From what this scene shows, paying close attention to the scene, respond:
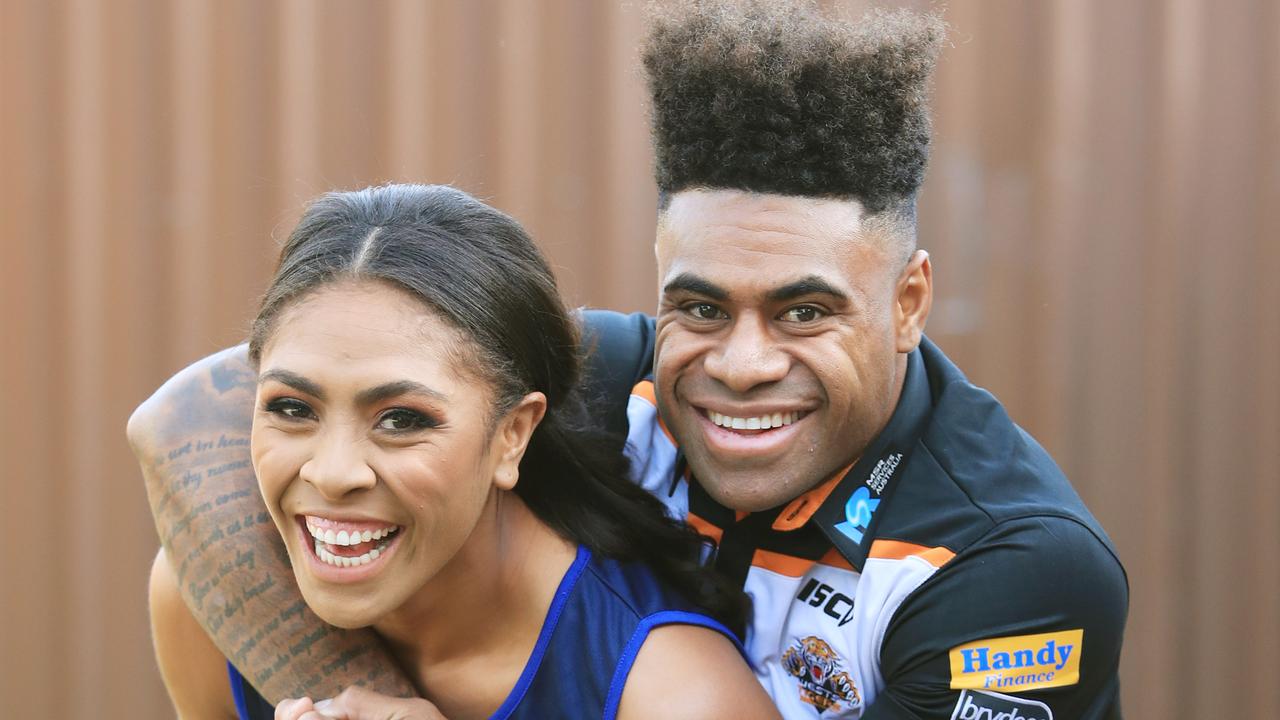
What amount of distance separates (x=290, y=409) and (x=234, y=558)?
354 mm

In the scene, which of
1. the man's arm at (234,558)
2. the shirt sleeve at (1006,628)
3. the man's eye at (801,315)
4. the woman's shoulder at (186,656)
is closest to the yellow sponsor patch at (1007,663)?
the shirt sleeve at (1006,628)

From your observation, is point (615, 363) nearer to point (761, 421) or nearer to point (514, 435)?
point (761, 421)

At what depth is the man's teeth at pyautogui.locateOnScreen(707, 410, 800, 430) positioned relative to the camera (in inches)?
75.3

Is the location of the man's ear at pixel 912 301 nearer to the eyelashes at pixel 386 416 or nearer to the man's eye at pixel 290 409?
the eyelashes at pixel 386 416

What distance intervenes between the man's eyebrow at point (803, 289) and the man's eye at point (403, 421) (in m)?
0.54

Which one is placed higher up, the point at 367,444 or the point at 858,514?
the point at 367,444

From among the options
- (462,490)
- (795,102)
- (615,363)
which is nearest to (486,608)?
(462,490)

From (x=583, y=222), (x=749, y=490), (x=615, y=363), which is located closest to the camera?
(x=749, y=490)

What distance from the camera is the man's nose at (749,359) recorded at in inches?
72.8

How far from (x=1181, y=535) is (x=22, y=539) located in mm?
2719

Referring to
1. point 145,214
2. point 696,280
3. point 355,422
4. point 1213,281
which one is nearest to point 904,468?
point 696,280

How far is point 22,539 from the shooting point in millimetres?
3033

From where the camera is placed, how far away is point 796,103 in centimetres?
186

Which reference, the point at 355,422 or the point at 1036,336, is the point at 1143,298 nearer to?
the point at 1036,336
